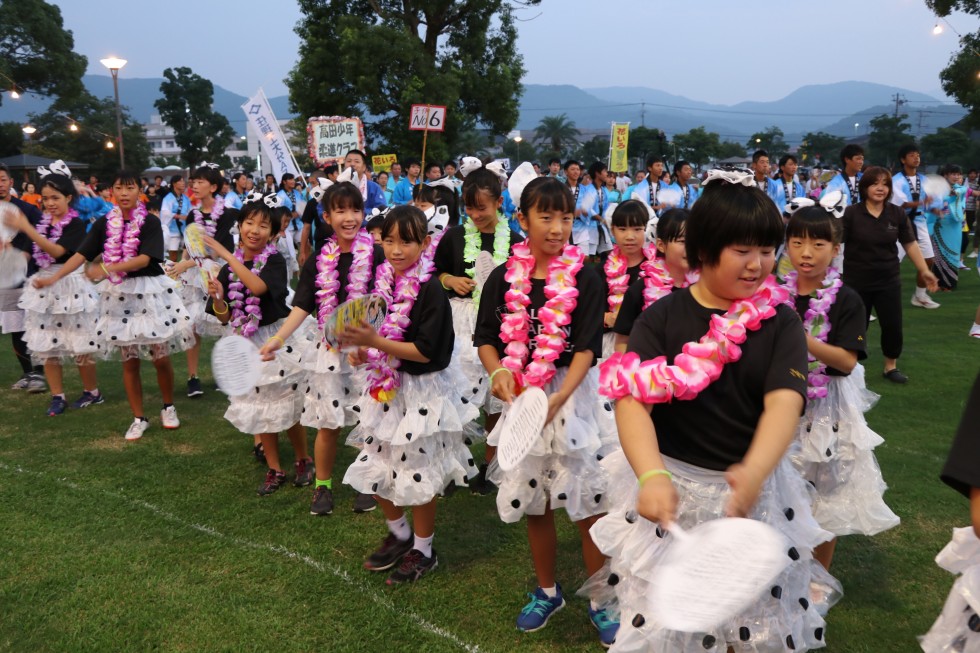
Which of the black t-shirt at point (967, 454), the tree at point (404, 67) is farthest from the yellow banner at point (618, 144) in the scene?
the black t-shirt at point (967, 454)

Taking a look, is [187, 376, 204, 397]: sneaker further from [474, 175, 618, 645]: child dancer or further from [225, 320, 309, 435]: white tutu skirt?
[474, 175, 618, 645]: child dancer

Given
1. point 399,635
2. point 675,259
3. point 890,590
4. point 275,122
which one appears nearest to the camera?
point 399,635

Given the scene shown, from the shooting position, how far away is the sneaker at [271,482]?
5074 millimetres

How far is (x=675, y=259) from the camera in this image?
153 inches

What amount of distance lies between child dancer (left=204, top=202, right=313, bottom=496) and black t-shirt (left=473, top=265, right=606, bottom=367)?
2.03 metres

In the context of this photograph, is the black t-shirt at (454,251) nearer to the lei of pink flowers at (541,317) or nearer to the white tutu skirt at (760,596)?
the lei of pink flowers at (541,317)

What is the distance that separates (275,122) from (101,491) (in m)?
6.35

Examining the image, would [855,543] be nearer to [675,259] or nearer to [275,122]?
[675,259]

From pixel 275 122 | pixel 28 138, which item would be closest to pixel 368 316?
pixel 275 122

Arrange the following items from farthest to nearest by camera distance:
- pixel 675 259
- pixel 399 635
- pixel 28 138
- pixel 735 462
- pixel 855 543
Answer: pixel 28 138 < pixel 855 543 < pixel 675 259 < pixel 399 635 < pixel 735 462

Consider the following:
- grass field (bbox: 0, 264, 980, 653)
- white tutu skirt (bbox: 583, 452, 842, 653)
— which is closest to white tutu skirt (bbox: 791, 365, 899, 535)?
grass field (bbox: 0, 264, 980, 653)

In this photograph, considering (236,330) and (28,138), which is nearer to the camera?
(236,330)

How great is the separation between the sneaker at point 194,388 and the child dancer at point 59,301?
0.98 meters

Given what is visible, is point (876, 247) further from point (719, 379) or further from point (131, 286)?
point (131, 286)
